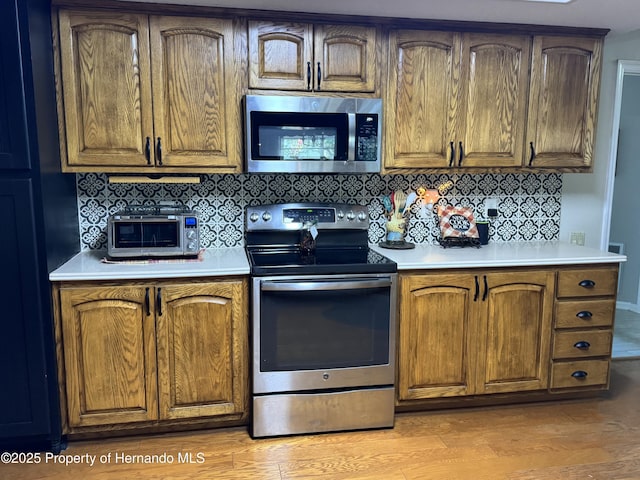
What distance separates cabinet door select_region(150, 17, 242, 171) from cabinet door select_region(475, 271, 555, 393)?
59.8 inches

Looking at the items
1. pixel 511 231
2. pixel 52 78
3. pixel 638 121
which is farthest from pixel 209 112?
pixel 638 121

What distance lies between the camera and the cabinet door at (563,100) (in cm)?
267

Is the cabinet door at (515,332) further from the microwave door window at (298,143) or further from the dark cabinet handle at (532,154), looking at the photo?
the microwave door window at (298,143)

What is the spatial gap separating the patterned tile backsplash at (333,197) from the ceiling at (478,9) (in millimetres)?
870

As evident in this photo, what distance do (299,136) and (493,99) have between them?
42.7 inches

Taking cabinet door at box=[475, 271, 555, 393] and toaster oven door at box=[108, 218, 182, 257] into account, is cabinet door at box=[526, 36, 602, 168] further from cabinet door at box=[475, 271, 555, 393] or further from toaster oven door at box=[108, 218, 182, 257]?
toaster oven door at box=[108, 218, 182, 257]

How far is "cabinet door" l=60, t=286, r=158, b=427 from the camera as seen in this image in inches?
86.0

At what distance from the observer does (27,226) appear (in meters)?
2.06

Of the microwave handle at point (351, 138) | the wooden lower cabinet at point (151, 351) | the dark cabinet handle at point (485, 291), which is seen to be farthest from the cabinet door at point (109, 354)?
the dark cabinet handle at point (485, 291)

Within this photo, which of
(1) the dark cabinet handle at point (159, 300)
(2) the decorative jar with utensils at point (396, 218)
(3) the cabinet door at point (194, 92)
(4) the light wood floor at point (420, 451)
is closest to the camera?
(4) the light wood floor at point (420, 451)

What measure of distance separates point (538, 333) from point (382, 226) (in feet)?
3.37

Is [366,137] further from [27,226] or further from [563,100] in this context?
[27,226]

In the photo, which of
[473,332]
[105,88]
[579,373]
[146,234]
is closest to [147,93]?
[105,88]

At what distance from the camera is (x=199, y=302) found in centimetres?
227
